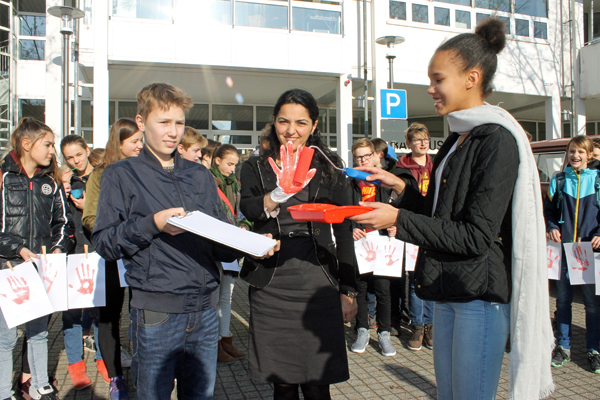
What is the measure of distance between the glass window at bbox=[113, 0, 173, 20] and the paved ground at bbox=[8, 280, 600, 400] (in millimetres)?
8549

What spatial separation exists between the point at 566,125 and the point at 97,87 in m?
19.2

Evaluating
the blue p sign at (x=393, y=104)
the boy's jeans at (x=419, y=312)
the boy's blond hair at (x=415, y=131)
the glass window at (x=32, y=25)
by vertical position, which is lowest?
the boy's jeans at (x=419, y=312)

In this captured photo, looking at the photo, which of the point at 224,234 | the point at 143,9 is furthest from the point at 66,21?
the point at 224,234

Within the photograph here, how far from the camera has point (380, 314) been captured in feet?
15.0

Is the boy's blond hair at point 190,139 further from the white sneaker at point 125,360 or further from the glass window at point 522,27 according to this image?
the glass window at point 522,27

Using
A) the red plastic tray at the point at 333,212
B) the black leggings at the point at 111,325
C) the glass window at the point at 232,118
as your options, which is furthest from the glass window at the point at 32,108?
the red plastic tray at the point at 333,212

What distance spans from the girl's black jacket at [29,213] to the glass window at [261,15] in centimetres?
927

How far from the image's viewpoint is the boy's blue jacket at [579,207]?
13.9 ft

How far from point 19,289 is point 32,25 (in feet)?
46.1

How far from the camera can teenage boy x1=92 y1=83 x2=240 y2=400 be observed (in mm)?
2012


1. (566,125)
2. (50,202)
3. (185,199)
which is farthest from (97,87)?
(566,125)

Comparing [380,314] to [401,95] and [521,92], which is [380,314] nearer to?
[401,95]

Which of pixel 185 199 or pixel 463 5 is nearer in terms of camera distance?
pixel 185 199

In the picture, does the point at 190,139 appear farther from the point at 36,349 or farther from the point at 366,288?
the point at 366,288
